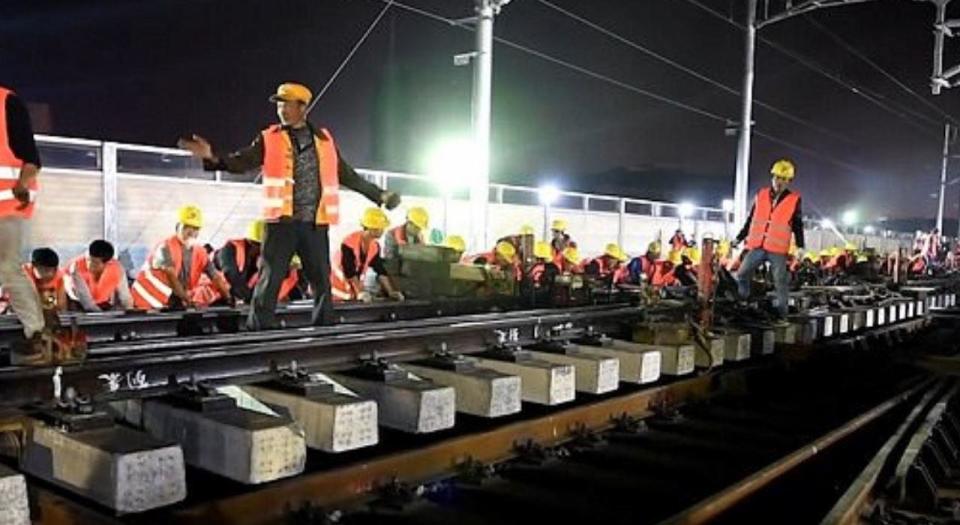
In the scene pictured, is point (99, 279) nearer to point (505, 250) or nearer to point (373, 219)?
point (373, 219)

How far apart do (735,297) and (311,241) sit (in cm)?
542

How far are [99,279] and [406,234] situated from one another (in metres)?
4.12

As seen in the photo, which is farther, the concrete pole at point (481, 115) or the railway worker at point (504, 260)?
the concrete pole at point (481, 115)

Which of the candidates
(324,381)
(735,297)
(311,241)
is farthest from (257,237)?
(324,381)

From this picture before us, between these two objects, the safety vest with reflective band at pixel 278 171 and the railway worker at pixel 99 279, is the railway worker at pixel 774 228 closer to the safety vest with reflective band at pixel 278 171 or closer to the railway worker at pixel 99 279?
the safety vest with reflective band at pixel 278 171

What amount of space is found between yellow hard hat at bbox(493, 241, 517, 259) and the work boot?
689cm

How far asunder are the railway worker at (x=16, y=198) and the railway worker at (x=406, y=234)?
569cm

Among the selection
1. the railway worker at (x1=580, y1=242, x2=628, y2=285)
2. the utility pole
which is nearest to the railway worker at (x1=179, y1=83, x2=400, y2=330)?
the utility pole

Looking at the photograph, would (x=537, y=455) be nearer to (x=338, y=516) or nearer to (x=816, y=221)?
(x=338, y=516)

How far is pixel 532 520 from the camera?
3686 mm

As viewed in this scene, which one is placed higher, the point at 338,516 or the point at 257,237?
the point at 257,237

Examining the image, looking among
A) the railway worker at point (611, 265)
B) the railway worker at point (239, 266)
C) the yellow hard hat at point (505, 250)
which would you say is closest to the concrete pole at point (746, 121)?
the railway worker at point (611, 265)

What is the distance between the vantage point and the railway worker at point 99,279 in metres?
8.62

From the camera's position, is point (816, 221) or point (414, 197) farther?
point (816, 221)
